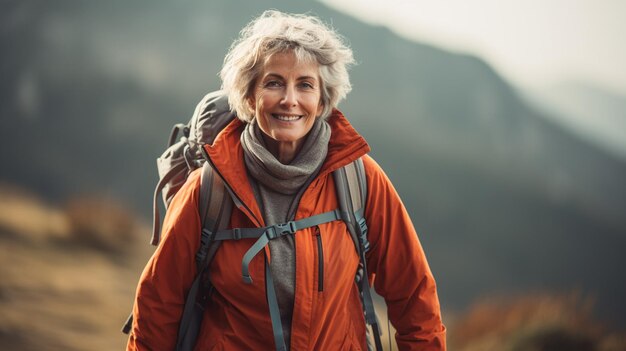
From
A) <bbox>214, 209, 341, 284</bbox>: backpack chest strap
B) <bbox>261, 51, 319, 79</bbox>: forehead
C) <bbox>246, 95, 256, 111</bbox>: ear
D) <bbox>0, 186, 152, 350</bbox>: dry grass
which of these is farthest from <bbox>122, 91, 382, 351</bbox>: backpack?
<bbox>0, 186, 152, 350</bbox>: dry grass

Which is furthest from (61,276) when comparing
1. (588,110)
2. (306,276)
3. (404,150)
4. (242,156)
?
(588,110)

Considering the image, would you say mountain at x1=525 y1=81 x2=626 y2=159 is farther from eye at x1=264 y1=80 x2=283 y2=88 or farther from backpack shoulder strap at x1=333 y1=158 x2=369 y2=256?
eye at x1=264 y1=80 x2=283 y2=88

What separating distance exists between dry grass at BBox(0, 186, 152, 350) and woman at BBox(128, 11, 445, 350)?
251 cm

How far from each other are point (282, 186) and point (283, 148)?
4.9 inches

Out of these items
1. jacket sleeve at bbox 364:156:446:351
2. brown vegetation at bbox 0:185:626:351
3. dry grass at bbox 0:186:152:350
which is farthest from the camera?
dry grass at bbox 0:186:152:350

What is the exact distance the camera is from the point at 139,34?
4.14 meters

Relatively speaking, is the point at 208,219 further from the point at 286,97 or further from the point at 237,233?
the point at 286,97

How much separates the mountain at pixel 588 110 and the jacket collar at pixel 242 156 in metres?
2.30

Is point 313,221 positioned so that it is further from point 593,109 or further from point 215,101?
point 593,109

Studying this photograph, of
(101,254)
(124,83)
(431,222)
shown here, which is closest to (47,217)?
(101,254)

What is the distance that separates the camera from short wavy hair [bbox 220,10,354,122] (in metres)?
1.51

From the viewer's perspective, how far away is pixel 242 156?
1.56 m

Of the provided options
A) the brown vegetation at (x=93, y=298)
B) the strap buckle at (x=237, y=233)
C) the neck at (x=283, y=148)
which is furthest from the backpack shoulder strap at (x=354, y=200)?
the brown vegetation at (x=93, y=298)

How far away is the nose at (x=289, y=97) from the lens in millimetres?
1489
